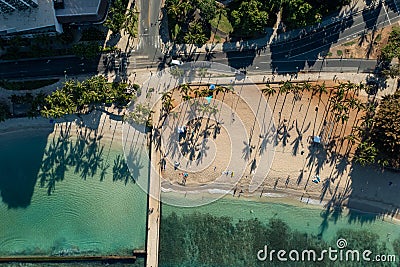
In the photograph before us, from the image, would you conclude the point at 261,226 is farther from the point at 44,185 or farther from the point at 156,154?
the point at 44,185

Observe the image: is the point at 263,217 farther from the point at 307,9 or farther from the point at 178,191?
the point at 307,9

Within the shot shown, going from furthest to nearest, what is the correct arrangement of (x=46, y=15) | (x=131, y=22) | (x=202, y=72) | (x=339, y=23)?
(x=202, y=72) → (x=339, y=23) → (x=131, y=22) → (x=46, y=15)

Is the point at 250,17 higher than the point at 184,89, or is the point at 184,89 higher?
the point at 250,17

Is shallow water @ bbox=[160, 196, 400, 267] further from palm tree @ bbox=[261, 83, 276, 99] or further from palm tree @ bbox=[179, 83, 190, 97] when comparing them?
palm tree @ bbox=[179, 83, 190, 97]

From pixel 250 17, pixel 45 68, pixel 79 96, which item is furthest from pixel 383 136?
pixel 45 68

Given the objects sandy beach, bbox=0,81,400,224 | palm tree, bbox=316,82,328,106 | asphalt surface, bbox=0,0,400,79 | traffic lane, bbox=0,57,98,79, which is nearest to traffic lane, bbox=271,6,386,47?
asphalt surface, bbox=0,0,400,79

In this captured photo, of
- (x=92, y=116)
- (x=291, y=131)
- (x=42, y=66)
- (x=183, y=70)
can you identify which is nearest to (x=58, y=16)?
(x=42, y=66)

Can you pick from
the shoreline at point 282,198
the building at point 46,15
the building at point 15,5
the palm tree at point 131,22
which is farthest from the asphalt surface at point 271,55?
the shoreline at point 282,198
